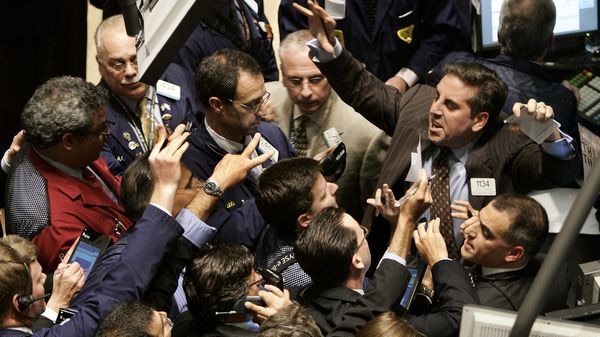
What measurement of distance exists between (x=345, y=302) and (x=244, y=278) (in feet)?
1.09

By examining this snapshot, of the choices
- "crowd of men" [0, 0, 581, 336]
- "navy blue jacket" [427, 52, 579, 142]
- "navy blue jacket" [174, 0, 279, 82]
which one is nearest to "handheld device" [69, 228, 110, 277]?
"crowd of men" [0, 0, 581, 336]

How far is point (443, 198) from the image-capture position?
391 cm

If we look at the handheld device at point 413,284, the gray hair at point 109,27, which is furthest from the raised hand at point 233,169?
the gray hair at point 109,27

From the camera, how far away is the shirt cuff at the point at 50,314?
129 inches

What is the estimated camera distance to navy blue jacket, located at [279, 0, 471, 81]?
5.06 metres

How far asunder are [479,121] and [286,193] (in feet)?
2.91

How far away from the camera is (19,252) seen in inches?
128

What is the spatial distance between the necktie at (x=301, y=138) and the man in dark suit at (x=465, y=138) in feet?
1.64

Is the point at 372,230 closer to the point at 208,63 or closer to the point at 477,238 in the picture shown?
the point at 477,238

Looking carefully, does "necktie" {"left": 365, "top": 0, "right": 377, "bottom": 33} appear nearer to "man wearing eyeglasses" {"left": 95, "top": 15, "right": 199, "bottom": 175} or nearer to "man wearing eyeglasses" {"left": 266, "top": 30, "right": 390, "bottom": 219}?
"man wearing eyeglasses" {"left": 266, "top": 30, "right": 390, "bottom": 219}

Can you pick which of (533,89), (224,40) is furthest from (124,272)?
(224,40)

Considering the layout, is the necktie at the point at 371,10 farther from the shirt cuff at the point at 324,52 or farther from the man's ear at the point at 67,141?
the man's ear at the point at 67,141

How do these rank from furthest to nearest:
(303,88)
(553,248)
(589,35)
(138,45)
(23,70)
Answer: (23,70) < (589,35) < (303,88) < (138,45) < (553,248)

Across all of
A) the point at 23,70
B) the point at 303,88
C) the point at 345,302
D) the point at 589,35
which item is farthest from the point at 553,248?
the point at 23,70
